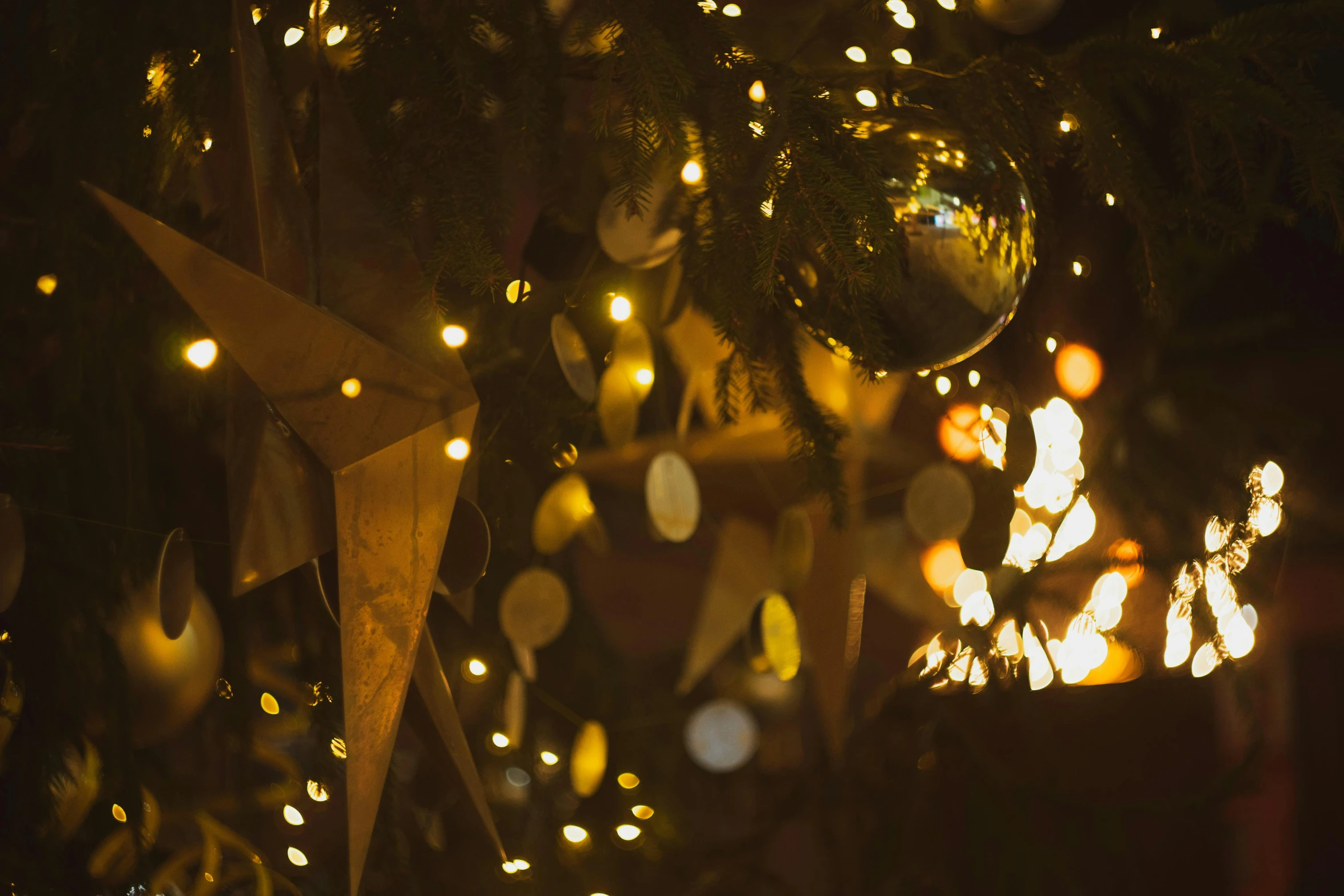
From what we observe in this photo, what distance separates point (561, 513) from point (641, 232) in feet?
0.82

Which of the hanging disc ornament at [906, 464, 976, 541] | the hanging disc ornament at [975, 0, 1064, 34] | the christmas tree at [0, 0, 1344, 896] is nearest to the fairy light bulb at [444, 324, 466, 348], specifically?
the christmas tree at [0, 0, 1344, 896]

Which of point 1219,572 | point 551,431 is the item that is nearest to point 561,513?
point 551,431

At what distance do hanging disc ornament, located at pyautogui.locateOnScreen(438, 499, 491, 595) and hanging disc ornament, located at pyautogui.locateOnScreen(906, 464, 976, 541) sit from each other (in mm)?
432

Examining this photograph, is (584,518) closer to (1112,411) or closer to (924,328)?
(924,328)

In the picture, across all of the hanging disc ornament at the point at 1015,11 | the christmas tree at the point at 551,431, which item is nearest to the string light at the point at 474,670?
the christmas tree at the point at 551,431

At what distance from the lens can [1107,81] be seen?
2.87ft

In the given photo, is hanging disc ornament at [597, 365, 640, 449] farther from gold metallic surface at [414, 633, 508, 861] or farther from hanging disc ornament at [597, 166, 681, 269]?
gold metallic surface at [414, 633, 508, 861]

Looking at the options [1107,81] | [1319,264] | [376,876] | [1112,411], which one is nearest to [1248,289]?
[1319,264]

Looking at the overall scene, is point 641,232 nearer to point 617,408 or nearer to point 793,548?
point 617,408

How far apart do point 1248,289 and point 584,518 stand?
1.26 meters

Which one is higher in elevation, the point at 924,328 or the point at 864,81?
the point at 864,81

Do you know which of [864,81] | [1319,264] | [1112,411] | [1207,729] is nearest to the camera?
[864,81]

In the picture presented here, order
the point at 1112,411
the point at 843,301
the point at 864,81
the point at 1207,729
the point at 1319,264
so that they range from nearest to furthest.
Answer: the point at 843,301 < the point at 864,81 < the point at 1112,411 < the point at 1319,264 < the point at 1207,729

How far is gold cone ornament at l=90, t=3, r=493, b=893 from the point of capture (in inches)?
25.6
